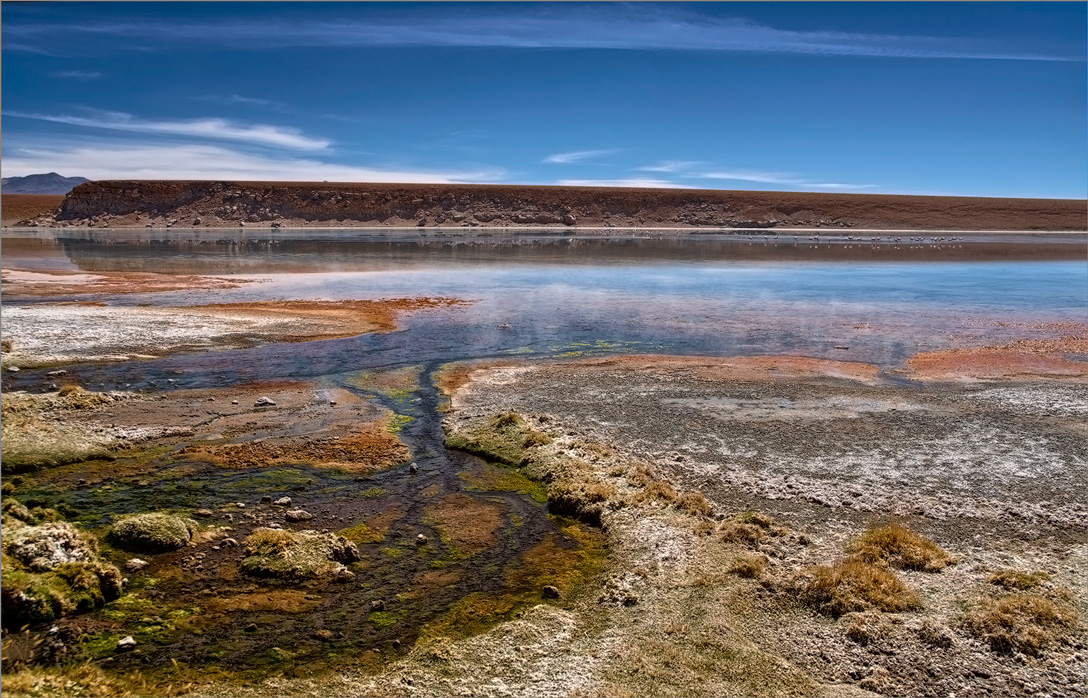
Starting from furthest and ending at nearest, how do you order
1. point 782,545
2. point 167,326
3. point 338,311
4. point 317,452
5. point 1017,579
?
point 338,311
point 167,326
point 317,452
point 782,545
point 1017,579

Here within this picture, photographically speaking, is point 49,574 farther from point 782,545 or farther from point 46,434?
point 782,545

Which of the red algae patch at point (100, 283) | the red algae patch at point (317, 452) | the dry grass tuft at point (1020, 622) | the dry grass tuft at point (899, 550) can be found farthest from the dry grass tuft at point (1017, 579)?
the red algae patch at point (100, 283)

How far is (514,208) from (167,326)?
106m

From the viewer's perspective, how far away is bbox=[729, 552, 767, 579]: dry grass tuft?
26.5ft

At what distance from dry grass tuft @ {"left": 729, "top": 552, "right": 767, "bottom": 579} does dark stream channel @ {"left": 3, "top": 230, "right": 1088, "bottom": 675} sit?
183cm

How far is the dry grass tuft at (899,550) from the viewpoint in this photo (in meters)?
8.31

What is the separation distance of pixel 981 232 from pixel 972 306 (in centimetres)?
10456

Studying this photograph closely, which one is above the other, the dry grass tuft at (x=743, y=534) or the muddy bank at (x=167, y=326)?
the muddy bank at (x=167, y=326)

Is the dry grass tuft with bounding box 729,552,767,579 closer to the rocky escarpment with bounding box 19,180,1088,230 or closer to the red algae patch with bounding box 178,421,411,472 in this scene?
the red algae patch with bounding box 178,421,411,472

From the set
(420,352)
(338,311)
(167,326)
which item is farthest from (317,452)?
(338,311)

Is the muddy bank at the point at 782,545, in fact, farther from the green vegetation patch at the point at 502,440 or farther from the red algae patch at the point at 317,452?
the red algae patch at the point at 317,452

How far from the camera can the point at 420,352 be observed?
69.3 feet

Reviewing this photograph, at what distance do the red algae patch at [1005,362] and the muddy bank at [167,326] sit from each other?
1656 cm

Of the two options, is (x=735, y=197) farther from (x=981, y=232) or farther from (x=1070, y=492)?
(x=1070, y=492)
